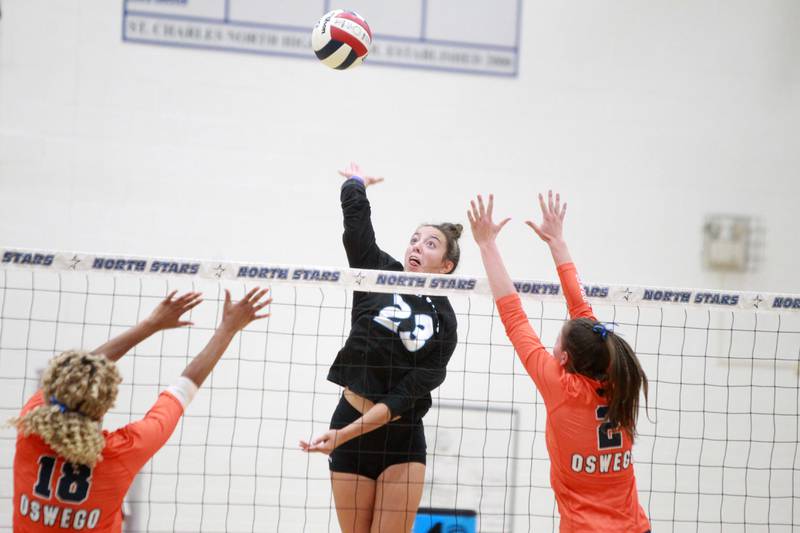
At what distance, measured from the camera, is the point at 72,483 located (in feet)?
10.1

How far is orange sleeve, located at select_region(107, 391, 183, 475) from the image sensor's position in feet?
10.4

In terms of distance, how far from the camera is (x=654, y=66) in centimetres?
820

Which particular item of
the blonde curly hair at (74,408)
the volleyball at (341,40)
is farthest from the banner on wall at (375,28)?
the blonde curly hair at (74,408)

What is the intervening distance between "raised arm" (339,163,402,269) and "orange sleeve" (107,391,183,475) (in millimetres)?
1615

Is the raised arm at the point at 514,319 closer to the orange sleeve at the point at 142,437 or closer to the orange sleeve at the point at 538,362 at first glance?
the orange sleeve at the point at 538,362

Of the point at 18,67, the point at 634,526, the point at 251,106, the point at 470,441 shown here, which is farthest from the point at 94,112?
the point at 634,526

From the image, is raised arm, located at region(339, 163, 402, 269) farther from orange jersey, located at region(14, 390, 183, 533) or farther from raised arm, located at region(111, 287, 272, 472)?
orange jersey, located at region(14, 390, 183, 533)

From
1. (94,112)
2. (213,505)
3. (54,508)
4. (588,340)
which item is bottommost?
(213,505)

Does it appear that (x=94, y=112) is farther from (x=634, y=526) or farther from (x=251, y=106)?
(x=634, y=526)

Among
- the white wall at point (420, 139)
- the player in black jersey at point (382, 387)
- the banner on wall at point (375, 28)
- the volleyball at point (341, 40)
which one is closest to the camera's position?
the player in black jersey at point (382, 387)

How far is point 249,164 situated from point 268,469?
2.82 metres

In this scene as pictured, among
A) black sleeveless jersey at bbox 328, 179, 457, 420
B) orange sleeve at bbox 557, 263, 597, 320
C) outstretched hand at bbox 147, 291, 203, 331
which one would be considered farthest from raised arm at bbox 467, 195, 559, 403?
outstretched hand at bbox 147, 291, 203, 331

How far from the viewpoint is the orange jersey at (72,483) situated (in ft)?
10.1

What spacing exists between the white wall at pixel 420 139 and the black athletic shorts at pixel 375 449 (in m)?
3.39
